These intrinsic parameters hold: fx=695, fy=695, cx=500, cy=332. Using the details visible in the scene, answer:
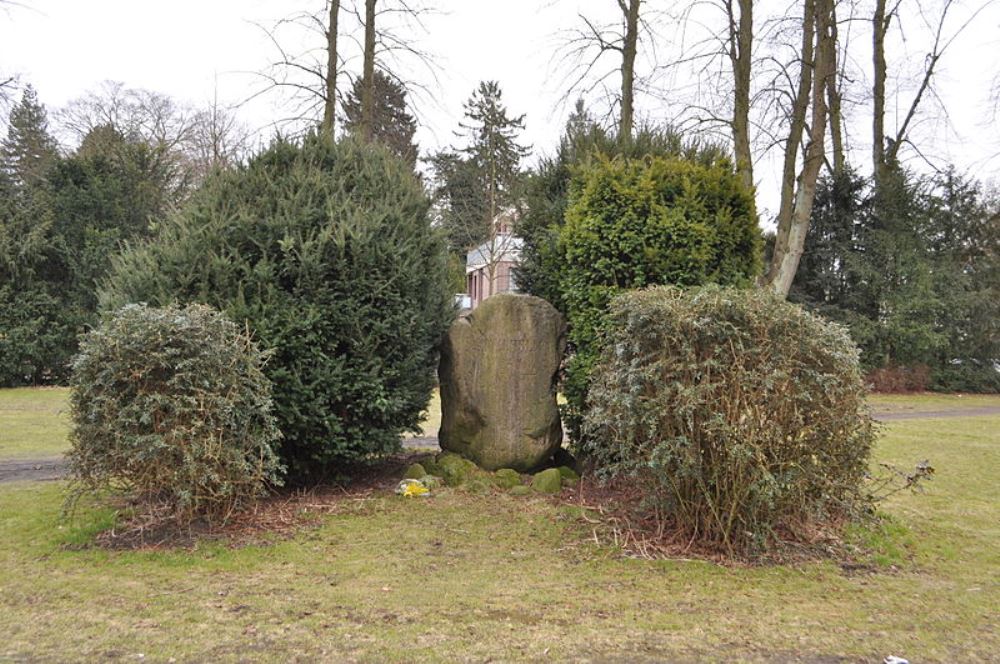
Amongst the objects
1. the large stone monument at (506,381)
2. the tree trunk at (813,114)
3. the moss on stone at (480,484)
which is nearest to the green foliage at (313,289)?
the large stone monument at (506,381)

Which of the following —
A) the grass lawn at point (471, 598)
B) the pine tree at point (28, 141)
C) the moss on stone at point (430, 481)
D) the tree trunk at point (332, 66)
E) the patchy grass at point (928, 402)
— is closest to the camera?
the grass lawn at point (471, 598)

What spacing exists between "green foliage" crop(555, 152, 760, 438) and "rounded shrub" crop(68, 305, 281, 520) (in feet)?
9.62

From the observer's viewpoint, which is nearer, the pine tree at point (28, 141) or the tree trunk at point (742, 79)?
the tree trunk at point (742, 79)

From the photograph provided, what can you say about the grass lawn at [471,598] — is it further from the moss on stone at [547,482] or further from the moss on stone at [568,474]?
the moss on stone at [568,474]

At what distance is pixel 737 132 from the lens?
14.4 m

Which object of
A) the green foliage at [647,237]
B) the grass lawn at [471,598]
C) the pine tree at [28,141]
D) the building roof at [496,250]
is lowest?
the grass lawn at [471,598]

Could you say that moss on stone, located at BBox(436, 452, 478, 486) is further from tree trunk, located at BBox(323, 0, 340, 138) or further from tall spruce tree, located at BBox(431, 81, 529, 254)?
tall spruce tree, located at BBox(431, 81, 529, 254)

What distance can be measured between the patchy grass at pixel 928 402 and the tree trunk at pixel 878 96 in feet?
20.5

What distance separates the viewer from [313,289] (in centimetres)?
564

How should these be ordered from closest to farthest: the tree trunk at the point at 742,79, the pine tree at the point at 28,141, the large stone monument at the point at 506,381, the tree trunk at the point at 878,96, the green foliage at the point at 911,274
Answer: the large stone monument at the point at 506,381, the tree trunk at the point at 742,79, the green foliage at the point at 911,274, the tree trunk at the point at 878,96, the pine tree at the point at 28,141

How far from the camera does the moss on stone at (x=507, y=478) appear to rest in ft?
20.9

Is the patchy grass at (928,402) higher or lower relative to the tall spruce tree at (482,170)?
lower

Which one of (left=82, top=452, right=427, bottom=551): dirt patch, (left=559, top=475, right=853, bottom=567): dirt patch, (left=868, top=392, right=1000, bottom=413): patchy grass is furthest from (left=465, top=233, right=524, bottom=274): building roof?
(left=559, top=475, right=853, bottom=567): dirt patch

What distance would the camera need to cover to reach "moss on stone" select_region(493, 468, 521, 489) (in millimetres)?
6375
